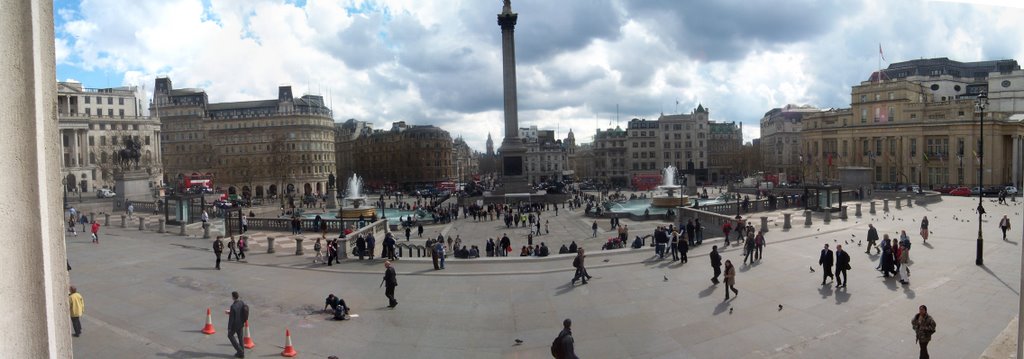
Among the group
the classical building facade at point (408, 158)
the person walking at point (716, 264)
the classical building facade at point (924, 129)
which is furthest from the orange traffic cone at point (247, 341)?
the classical building facade at point (408, 158)

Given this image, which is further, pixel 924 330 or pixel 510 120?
pixel 510 120

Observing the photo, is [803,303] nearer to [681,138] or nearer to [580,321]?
[580,321]

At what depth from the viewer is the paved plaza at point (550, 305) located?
10.3 meters

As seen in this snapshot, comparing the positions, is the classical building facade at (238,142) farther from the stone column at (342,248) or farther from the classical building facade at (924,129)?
the classical building facade at (924,129)

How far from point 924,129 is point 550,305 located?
245 ft

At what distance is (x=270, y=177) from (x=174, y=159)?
14814 mm

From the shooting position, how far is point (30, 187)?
3.09 m

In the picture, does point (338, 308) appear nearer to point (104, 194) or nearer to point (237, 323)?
point (237, 323)

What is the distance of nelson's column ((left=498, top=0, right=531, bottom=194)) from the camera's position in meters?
63.3

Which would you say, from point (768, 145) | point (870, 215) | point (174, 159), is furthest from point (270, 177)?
point (768, 145)

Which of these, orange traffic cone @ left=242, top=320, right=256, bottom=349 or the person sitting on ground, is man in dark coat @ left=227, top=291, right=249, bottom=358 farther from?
the person sitting on ground

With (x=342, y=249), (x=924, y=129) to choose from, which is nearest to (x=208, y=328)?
(x=342, y=249)

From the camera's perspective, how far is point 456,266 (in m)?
18.1

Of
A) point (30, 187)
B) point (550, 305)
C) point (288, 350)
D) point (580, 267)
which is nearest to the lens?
point (30, 187)
